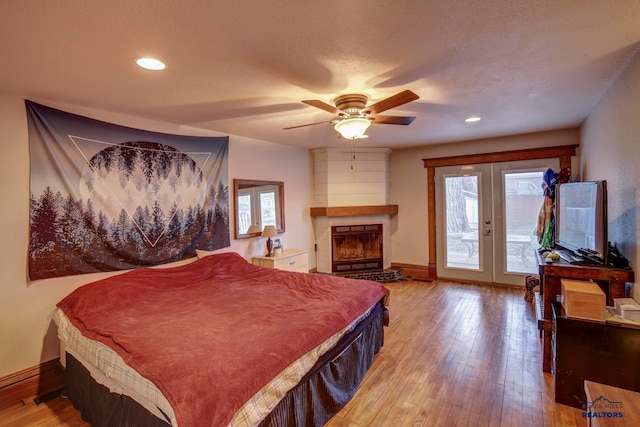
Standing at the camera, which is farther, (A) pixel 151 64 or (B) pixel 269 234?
(B) pixel 269 234

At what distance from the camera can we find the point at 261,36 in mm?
1681

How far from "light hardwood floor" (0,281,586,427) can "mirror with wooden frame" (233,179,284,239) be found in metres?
2.20

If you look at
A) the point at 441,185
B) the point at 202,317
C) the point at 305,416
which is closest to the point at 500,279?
the point at 441,185

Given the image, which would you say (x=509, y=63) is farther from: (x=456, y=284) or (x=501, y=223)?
(x=456, y=284)

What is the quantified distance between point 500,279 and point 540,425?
11.0ft

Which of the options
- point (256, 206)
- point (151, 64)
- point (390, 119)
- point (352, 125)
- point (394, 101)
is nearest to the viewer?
point (151, 64)

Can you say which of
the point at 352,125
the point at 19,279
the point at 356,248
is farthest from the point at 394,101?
the point at 356,248

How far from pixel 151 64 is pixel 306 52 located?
3.34 feet

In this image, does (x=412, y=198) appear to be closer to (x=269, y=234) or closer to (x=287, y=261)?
(x=287, y=261)

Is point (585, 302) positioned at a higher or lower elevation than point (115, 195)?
lower

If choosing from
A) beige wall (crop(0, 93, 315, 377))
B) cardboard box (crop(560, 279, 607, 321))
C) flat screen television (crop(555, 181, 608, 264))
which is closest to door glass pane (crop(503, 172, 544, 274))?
flat screen television (crop(555, 181, 608, 264))

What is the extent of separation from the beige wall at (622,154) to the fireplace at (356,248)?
3.24m

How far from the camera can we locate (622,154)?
2361 mm

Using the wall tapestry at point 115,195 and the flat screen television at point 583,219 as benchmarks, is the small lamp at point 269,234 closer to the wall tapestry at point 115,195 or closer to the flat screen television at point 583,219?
the wall tapestry at point 115,195
